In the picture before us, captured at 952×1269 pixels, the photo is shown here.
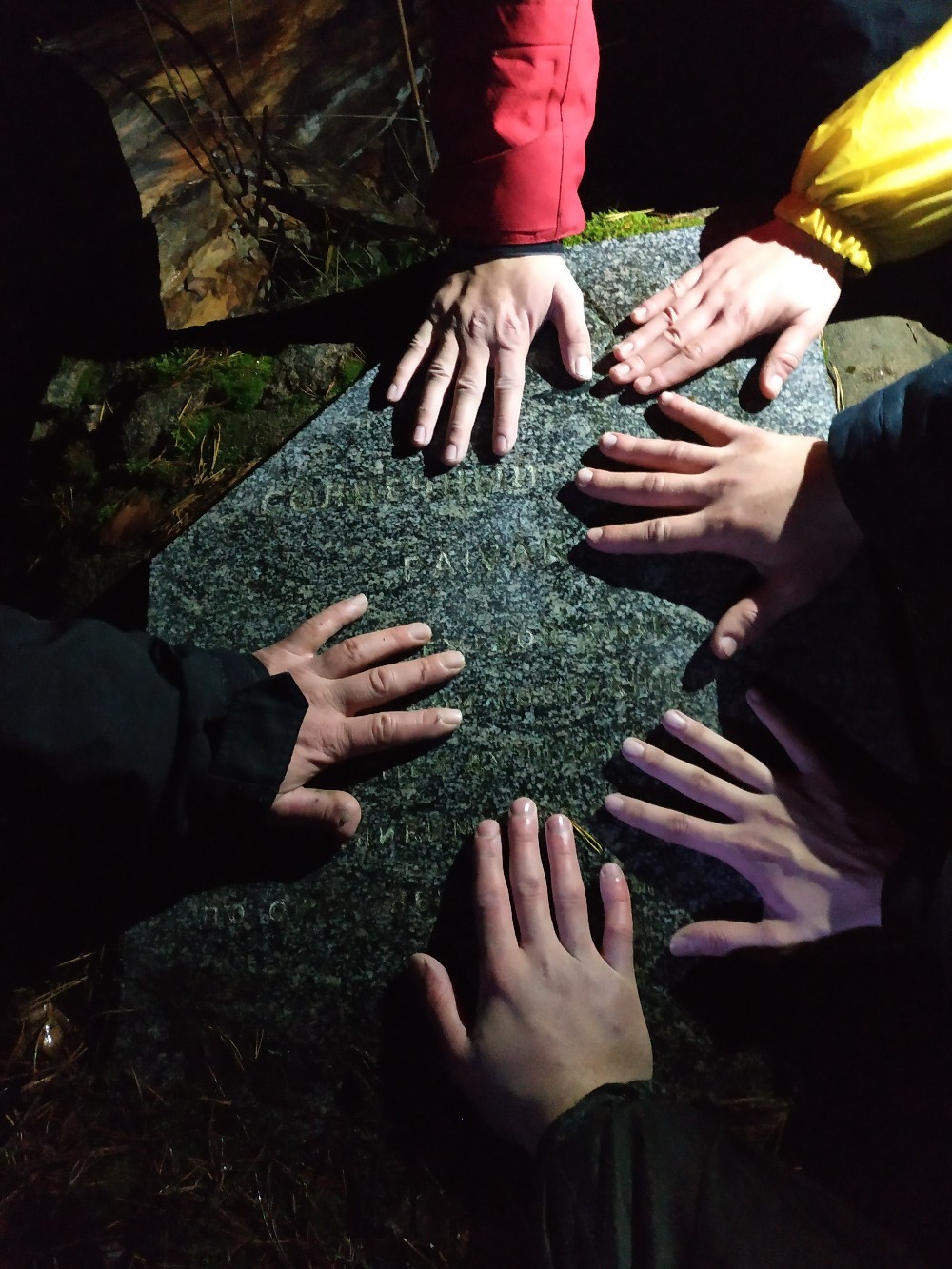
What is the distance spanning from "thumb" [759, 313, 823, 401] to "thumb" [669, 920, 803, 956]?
1.39 meters

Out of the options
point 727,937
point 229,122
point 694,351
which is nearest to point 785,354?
point 694,351

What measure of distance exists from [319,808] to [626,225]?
220cm

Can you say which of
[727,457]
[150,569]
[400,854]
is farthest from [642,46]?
[400,854]

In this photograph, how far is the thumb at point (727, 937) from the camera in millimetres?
1717

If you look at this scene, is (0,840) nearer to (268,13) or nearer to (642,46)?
(268,13)

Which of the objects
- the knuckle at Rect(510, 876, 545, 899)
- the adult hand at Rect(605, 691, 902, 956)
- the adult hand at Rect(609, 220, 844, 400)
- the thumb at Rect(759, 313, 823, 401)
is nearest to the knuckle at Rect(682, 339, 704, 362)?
the adult hand at Rect(609, 220, 844, 400)

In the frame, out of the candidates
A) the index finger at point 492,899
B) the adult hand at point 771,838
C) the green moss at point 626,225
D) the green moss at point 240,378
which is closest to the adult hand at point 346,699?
the index finger at point 492,899

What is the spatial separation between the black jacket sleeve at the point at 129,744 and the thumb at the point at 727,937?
102 centimetres

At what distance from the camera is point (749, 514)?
5.96 feet

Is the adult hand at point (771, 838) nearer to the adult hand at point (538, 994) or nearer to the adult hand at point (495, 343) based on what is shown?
the adult hand at point (538, 994)

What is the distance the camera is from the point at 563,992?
5.48 ft

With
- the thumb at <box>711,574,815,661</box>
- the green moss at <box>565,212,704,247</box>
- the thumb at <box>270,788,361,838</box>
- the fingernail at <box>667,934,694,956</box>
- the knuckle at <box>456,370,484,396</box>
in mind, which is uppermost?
the green moss at <box>565,212,704,247</box>

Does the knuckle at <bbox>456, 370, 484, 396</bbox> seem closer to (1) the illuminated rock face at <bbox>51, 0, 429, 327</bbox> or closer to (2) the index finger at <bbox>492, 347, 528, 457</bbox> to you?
(2) the index finger at <bbox>492, 347, 528, 457</bbox>

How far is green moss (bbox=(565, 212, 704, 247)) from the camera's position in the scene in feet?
8.09
